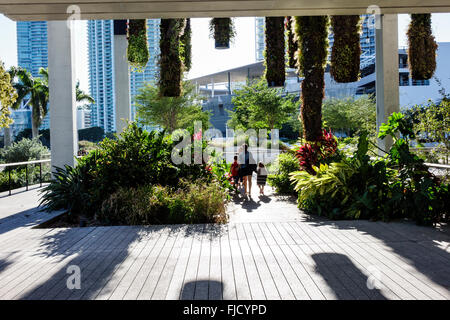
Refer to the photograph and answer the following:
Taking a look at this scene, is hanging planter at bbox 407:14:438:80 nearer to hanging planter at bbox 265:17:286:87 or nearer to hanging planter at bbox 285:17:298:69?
hanging planter at bbox 285:17:298:69

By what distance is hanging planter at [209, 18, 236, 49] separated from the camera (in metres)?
6.31

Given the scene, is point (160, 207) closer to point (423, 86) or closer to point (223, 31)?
point (223, 31)

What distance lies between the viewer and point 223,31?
6352 millimetres

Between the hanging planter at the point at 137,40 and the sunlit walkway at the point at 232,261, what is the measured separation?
3.67 meters

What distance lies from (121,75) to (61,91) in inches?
208

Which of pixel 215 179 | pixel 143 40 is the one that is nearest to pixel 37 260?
pixel 215 179

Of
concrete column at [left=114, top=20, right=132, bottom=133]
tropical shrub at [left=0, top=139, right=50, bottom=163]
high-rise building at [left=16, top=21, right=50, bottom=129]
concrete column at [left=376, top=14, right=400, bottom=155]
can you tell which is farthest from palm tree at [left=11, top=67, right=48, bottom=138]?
high-rise building at [left=16, top=21, right=50, bottom=129]

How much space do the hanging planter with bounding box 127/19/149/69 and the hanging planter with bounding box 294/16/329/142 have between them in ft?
10.9

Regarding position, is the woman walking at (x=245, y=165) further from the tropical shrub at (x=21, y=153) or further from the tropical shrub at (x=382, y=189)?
the tropical shrub at (x=21, y=153)

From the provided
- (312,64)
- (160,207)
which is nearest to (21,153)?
(160,207)

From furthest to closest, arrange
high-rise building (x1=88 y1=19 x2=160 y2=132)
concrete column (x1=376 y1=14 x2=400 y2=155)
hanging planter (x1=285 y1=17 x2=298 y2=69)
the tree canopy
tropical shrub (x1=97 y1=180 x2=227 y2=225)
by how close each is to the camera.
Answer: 1. high-rise building (x1=88 y1=19 x2=160 y2=132)
2. the tree canopy
3. concrete column (x1=376 y1=14 x2=400 y2=155)
4. hanging planter (x1=285 y1=17 x2=298 y2=69)
5. tropical shrub (x1=97 y1=180 x2=227 y2=225)

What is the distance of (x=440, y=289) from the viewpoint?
3053 mm
